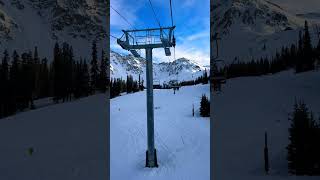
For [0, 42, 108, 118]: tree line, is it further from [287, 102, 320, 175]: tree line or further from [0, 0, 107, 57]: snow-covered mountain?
[0, 0, 107, 57]: snow-covered mountain

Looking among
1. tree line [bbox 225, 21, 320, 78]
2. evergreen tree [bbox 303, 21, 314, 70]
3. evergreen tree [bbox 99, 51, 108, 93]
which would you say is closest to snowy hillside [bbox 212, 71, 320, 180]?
evergreen tree [bbox 303, 21, 314, 70]

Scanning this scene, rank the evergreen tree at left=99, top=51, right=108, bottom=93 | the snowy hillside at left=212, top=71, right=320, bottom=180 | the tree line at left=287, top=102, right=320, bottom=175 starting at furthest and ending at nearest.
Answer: the evergreen tree at left=99, top=51, right=108, bottom=93 → the snowy hillside at left=212, top=71, right=320, bottom=180 → the tree line at left=287, top=102, right=320, bottom=175

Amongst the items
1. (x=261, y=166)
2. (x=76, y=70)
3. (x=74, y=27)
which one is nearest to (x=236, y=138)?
(x=261, y=166)

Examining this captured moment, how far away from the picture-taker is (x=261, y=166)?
1459 centimetres

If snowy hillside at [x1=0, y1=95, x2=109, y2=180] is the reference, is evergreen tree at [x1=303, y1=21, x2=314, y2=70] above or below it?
above

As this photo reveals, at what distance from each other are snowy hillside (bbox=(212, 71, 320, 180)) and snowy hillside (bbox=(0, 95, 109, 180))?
20.1ft

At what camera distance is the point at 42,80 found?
1750 inches

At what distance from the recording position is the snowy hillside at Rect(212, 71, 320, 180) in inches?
561

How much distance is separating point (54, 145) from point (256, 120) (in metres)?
17.5


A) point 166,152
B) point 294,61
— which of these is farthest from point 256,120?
point 294,61

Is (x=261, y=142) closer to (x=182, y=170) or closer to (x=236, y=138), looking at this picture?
(x=236, y=138)

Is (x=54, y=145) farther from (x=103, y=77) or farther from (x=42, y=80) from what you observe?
(x=103, y=77)

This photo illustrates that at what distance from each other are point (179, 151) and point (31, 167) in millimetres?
→ 7273

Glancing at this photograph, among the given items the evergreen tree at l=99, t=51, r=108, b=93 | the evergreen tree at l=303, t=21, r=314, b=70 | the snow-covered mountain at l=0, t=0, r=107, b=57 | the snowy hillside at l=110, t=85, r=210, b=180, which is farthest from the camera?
the snow-covered mountain at l=0, t=0, r=107, b=57
